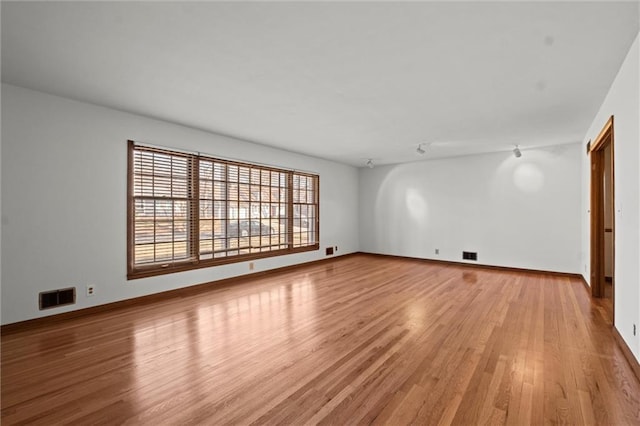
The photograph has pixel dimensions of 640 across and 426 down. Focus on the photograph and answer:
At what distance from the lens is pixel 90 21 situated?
2121 millimetres

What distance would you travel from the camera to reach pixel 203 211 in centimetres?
499

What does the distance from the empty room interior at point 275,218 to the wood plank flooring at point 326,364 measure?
24 millimetres

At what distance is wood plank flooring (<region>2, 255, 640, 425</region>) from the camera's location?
188 centimetres

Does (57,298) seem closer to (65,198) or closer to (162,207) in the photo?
(65,198)

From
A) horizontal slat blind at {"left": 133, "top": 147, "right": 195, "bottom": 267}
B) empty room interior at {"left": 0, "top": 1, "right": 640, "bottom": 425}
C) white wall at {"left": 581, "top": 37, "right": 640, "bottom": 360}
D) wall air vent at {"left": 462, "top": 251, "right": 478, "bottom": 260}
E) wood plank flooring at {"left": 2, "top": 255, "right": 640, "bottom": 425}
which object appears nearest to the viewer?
wood plank flooring at {"left": 2, "top": 255, "right": 640, "bottom": 425}

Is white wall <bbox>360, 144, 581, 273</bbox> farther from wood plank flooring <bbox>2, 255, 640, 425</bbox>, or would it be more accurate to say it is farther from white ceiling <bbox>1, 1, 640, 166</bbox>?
wood plank flooring <bbox>2, 255, 640, 425</bbox>

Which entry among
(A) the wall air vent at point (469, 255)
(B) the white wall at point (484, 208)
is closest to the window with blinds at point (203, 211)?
(B) the white wall at point (484, 208)

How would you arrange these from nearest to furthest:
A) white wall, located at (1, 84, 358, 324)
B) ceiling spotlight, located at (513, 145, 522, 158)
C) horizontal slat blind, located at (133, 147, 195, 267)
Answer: white wall, located at (1, 84, 358, 324), horizontal slat blind, located at (133, 147, 195, 267), ceiling spotlight, located at (513, 145, 522, 158)

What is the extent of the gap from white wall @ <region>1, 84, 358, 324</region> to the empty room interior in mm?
22

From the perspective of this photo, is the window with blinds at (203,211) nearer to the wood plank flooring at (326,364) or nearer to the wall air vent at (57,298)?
the wall air vent at (57,298)

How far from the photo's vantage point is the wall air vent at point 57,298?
3398mm

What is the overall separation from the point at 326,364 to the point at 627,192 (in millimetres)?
2951

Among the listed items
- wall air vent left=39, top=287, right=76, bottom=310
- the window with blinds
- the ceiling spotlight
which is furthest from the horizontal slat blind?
the ceiling spotlight

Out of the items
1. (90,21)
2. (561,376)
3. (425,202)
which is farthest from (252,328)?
(425,202)
